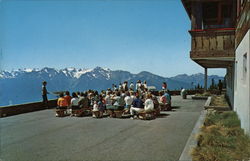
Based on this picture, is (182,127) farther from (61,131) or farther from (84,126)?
(61,131)

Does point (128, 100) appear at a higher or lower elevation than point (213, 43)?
lower

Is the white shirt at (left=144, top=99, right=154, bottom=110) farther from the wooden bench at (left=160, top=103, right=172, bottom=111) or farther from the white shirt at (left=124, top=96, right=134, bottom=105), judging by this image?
the wooden bench at (left=160, top=103, right=172, bottom=111)

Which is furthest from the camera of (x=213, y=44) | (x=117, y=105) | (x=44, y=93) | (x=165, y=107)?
(x=44, y=93)

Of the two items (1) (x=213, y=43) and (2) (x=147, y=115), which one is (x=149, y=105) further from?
(1) (x=213, y=43)

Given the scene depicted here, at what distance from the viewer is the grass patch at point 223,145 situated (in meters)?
5.41

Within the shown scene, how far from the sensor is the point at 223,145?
6418mm

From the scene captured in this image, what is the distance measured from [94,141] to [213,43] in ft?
26.7

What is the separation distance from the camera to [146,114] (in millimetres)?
12469

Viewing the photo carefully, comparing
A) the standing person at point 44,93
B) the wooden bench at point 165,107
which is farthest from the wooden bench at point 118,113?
the standing person at point 44,93

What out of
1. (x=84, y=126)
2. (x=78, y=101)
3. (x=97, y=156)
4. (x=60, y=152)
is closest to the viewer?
(x=97, y=156)

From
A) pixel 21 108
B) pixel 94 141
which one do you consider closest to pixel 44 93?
pixel 21 108

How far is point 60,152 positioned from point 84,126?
12.6ft

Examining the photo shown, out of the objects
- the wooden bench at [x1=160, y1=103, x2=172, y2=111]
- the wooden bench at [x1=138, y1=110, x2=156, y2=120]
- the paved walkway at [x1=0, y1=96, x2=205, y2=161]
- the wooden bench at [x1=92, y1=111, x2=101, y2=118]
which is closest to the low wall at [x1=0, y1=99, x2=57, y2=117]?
the paved walkway at [x1=0, y1=96, x2=205, y2=161]

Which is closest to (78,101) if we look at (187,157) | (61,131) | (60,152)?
(61,131)
